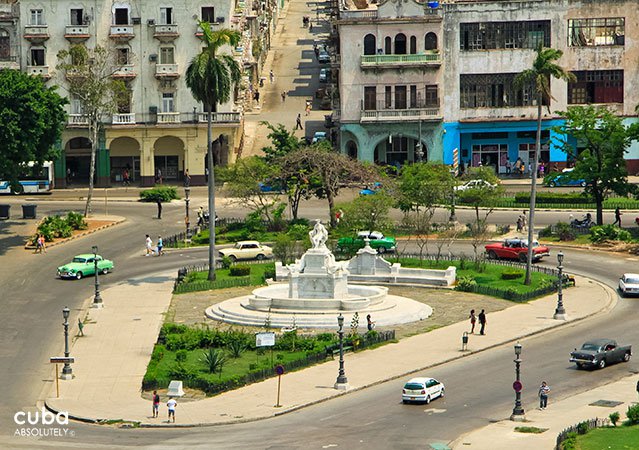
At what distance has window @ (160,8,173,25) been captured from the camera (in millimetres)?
141250

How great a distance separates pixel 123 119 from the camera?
5581 inches

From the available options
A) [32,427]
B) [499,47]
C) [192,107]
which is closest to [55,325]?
[32,427]

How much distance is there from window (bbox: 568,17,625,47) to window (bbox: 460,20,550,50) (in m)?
2.42

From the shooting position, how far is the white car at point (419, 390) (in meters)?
73.4

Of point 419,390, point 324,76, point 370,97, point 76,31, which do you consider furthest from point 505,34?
point 419,390

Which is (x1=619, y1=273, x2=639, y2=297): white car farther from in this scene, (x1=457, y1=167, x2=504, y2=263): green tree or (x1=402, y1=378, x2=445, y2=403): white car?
(x1=402, y1=378, x2=445, y2=403): white car

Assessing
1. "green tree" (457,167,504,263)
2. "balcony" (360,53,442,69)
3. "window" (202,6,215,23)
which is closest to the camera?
"green tree" (457,167,504,263)

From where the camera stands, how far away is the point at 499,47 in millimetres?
141625

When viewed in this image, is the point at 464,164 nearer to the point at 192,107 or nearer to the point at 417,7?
the point at 417,7

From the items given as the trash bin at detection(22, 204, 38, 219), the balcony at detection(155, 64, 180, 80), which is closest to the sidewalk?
the trash bin at detection(22, 204, 38, 219)

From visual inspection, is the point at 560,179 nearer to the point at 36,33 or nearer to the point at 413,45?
the point at 413,45

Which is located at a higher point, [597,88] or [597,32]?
[597,32]

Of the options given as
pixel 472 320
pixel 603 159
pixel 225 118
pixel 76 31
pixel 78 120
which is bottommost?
pixel 472 320

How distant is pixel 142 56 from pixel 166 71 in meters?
2.49
